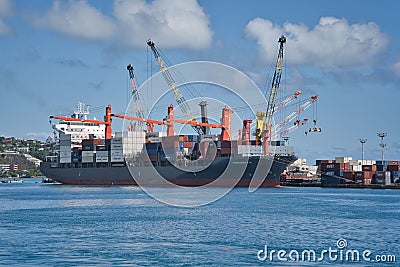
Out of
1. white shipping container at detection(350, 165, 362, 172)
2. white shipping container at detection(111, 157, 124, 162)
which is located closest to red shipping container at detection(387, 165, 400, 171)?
white shipping container at detection(350, 165, 362, 172)

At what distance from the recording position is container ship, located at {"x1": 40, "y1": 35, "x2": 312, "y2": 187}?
71.1 m

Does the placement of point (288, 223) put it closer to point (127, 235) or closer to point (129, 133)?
point (127, 235)

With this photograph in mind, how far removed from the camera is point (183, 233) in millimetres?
28219

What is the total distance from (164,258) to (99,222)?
38.8 ft

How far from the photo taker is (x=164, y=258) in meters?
22.1

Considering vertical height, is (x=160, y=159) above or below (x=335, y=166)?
above

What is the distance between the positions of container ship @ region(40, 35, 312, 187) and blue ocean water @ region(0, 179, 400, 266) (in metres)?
27.9

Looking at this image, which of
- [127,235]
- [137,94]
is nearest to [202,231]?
[127,235]

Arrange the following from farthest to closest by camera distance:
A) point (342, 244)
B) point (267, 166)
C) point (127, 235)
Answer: point (267, 166) → point (127, 235) → point (342, 244)

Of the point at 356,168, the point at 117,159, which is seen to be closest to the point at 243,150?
the point at 117,159

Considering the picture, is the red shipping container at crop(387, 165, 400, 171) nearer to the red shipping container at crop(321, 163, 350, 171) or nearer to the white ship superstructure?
the red shipping container at crop(321, 163, 350, 171)

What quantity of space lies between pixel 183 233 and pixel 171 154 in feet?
151

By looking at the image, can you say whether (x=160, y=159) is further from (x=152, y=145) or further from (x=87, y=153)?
(x=87, y=153)

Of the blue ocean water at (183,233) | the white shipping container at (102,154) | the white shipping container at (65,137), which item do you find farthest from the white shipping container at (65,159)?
the blue ocean water at (183,233)
